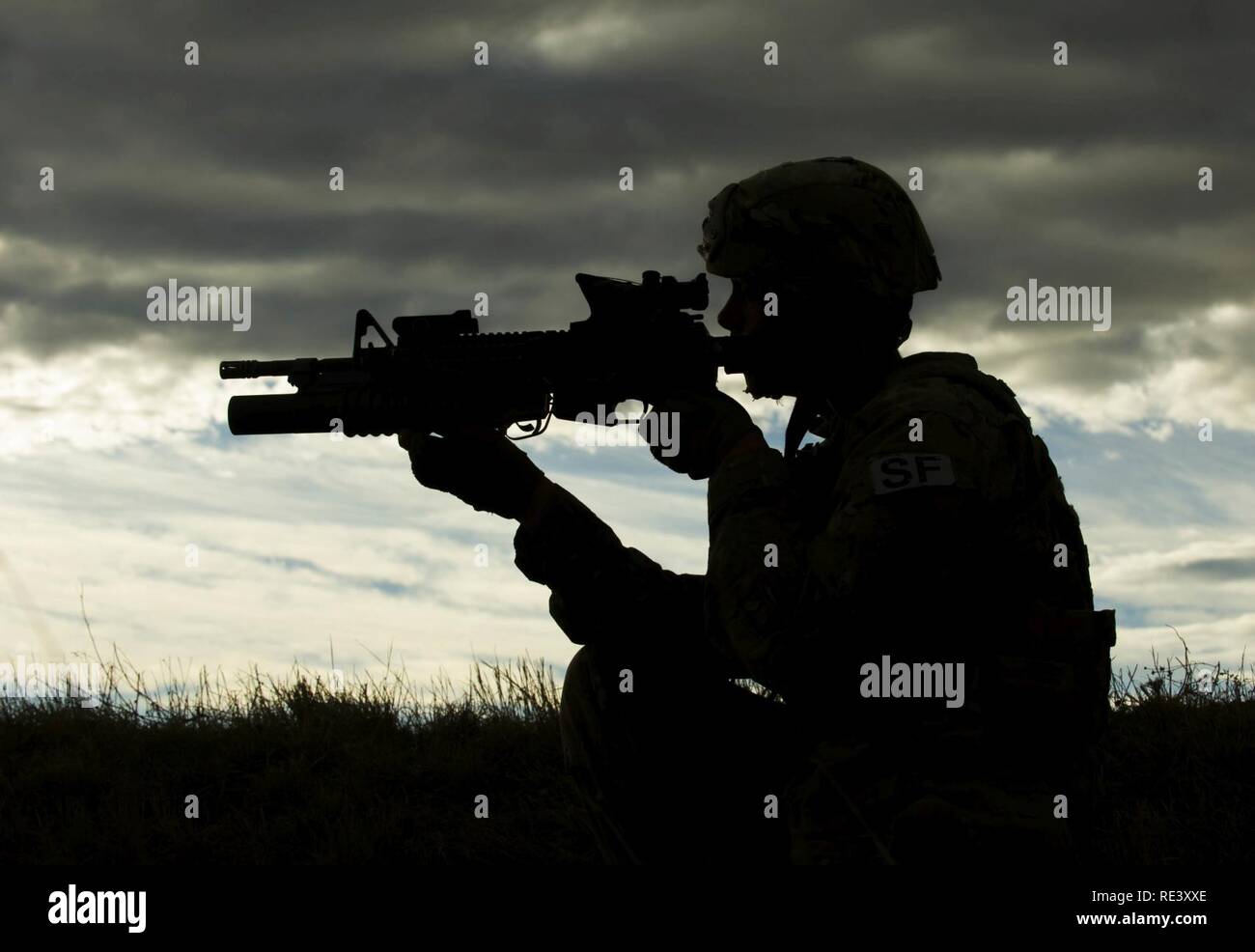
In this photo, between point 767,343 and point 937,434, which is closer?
point 937,434

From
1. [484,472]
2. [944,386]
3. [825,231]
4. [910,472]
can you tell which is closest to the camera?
[910,472]

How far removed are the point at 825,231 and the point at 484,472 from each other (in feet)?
5.06

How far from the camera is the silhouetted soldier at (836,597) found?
4.30 metres

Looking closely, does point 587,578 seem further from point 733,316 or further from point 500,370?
point 733,316

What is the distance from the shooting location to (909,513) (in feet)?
13.9

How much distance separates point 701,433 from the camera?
499 cm

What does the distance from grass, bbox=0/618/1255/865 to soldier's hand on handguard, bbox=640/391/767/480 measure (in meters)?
2.94

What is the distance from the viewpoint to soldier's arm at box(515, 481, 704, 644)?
5383 mm

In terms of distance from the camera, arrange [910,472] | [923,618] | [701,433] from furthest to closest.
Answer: [701,433] → [923,618] → [910,472]

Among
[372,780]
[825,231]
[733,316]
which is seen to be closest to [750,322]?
[733,316]

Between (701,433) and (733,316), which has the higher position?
(733,316)

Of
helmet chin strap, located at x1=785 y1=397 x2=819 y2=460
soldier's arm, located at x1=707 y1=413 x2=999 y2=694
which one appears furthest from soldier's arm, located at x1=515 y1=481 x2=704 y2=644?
soldier's arm, located at x1=707 y1=413 x2=999 y2=694
